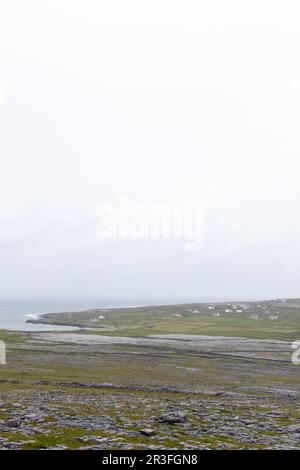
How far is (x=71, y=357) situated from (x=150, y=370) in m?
23.2

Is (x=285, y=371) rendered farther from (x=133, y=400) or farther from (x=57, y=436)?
(x=57, y=436)

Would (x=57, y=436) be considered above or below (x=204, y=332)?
above

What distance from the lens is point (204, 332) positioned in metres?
177

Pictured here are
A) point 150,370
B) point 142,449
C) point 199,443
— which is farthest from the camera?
point 150,370

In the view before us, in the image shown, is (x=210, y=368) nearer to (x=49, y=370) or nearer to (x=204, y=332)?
(x=49, y=370)

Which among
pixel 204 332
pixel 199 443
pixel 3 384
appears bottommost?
pixel 204 332

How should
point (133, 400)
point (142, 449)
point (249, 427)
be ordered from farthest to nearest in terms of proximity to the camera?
1. point (133, 400)
2. point (249, 427)
3. point (142, 449)

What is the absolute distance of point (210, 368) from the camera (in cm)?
8219

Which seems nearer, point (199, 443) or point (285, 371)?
point (199, 443)

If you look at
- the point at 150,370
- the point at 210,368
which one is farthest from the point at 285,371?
the point at 150,370
